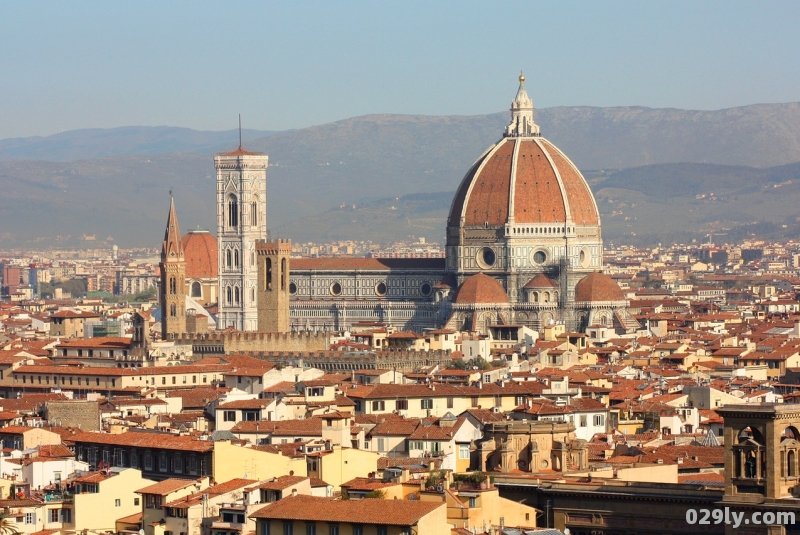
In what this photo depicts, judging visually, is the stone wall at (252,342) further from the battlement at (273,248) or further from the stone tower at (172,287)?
the battlement at (273,248)

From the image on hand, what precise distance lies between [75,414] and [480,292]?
6760 centimetres

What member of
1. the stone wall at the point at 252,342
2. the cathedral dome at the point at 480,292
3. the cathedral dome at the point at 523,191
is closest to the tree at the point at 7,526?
the stone wall at the point at 252,342

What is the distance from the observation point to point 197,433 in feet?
176

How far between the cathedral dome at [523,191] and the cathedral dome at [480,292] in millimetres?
→ 5740

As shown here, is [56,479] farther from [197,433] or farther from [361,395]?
[361,395]

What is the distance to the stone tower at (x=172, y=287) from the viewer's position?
10950 cm

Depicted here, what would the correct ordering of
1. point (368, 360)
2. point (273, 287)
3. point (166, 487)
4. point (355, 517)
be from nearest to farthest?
point (355, 517)
point (166, 487)
point (368, 360)
point (273, 287)

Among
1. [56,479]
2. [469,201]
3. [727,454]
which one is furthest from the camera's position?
[469,201]

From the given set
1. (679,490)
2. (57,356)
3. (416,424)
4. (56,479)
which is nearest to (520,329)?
(57,356)

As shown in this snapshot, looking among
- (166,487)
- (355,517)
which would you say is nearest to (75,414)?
(166,487)

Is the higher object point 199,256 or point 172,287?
point 199,256

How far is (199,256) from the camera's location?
524 feet

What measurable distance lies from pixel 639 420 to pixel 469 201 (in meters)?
75.3

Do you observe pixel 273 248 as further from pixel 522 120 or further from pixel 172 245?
pixel 522 120
